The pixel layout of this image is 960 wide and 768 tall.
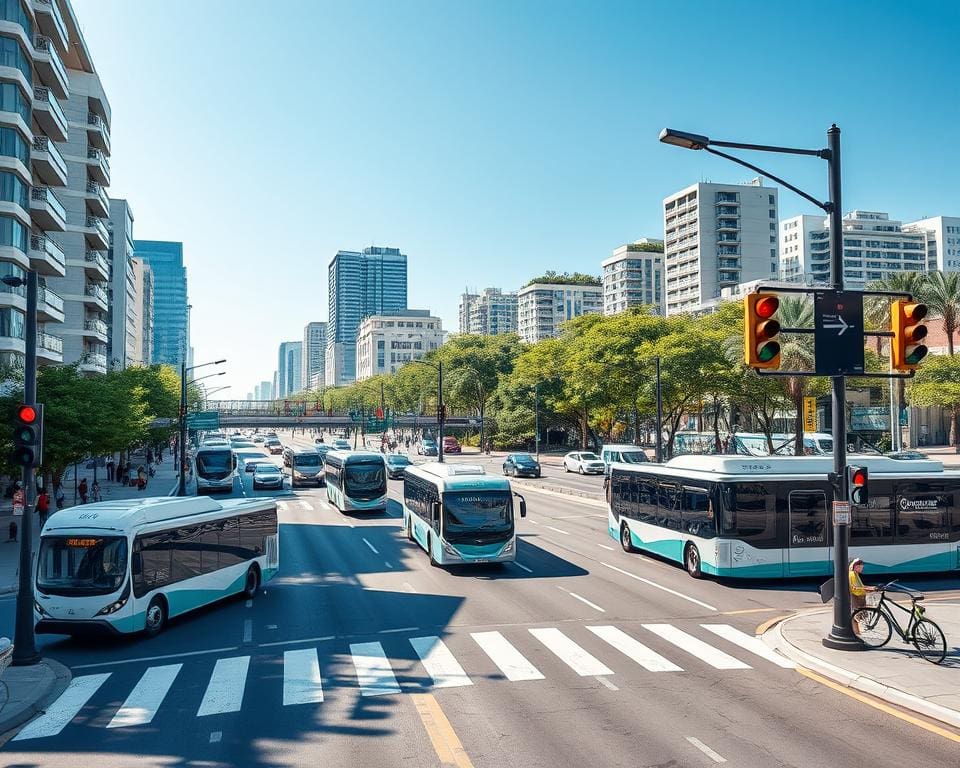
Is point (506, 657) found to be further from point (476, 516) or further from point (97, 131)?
point (97, 131)

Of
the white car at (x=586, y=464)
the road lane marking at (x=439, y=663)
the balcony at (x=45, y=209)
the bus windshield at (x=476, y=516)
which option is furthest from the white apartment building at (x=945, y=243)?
the road lane marking at (x=439, y=663)

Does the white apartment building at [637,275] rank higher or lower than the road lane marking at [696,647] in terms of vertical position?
higher

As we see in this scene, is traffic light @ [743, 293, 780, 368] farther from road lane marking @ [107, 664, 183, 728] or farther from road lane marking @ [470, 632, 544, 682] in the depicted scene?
road lane marking @ [107, 664, 183, 728]

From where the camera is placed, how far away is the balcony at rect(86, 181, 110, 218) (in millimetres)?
66812

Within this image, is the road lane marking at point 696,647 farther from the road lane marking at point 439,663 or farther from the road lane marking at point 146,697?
the road lane marking at point 146,697

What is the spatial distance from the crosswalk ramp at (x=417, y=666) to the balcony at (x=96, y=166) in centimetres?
6306

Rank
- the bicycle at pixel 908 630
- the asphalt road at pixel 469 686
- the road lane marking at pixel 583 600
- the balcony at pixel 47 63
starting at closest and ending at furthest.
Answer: the asphalt road at pixel 469 686 → the bicycle at pixel 908 630 → the road lane marking at pixel 583 600 → the balcony at pixel 47 63

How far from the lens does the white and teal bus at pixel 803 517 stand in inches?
815

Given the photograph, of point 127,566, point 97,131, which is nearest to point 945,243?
point 97,131

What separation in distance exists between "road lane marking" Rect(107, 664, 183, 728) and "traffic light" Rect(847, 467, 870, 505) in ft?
40.6

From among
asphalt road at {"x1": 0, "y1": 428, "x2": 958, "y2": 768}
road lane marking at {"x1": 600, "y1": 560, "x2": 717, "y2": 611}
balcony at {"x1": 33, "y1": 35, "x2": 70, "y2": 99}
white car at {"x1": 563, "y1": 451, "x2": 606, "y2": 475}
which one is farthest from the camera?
white car at {"x1": 563, "y1": 451, "x2": 606, "y2": 475}

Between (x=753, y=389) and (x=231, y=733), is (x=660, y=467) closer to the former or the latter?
(x=231, y=733)

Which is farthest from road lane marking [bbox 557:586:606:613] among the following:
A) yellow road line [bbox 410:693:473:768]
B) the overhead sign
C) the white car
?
the white car

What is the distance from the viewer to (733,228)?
146 meters
